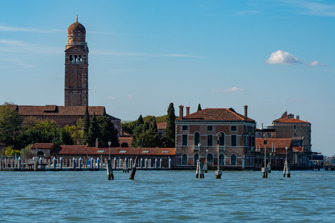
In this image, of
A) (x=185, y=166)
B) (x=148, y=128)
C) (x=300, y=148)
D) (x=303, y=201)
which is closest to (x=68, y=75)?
(x=148, y=128)

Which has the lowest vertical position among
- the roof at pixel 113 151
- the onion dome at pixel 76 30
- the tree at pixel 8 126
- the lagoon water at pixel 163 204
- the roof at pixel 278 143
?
the lagoon water at pixel 163 204

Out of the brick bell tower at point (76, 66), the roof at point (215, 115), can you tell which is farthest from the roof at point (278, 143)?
the brick bell tower at point (76, 66)

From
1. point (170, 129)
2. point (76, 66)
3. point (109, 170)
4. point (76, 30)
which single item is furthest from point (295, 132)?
point (109, 170)

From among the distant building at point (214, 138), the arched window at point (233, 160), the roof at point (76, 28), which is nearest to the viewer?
the distant building at point (214, 138)

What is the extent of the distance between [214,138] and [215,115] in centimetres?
277

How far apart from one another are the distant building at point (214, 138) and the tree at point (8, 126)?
2618 centimetres

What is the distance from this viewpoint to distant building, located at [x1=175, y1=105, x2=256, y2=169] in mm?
87625

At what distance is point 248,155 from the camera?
8925 cm

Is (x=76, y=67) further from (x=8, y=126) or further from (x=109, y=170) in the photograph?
(x=109, y=170)

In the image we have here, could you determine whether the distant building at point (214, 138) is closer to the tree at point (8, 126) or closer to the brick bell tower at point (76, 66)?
the tree at point (8, 126)

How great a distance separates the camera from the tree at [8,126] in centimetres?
10194

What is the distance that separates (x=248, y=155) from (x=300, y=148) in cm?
3401

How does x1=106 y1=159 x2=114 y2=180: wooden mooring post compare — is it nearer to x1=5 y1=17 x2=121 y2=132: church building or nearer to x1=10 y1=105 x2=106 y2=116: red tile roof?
x1=10 y1=105 x2=106 y2=116: red tile roof

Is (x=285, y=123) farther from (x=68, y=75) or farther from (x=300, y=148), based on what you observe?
(x=68, y=75)
